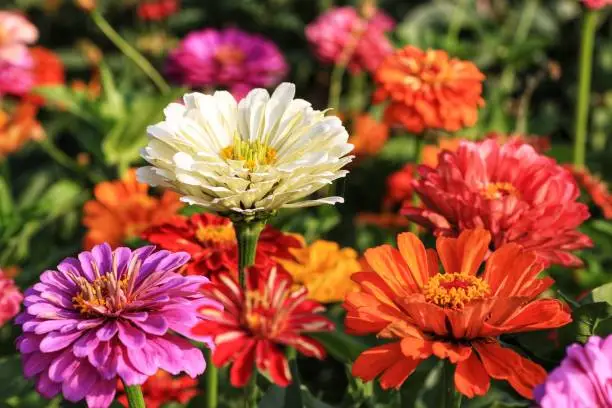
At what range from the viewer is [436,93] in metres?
1.29

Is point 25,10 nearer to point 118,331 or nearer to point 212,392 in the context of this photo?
point 212,392

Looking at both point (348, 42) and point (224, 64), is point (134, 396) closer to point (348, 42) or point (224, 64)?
point (224, 64)

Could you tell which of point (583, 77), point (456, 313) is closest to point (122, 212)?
point (456, 313)

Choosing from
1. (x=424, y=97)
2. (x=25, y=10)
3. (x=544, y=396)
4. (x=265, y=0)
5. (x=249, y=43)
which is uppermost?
(x=544, y=396)

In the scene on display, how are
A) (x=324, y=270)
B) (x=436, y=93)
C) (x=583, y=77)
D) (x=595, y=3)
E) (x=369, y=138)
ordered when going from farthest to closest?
(x=369, y=138)
(x=583, y=77)
(x=595, y=3)
(x=436, y=93)
(x=324, y=270)

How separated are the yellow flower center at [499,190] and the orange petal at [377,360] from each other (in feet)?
0.99

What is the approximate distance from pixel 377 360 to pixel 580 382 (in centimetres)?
18

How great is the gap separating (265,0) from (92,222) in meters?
1.68

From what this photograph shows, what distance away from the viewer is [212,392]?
3.57 ft

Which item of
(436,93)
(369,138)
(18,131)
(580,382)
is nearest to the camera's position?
(580,382)

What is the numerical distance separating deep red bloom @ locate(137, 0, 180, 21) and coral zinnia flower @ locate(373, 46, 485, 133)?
56.8 inches

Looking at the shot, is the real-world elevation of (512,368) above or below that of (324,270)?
above

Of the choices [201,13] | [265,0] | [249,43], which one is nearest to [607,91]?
[249,43]

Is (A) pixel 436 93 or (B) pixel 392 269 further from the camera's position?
(A) pixel 436 93
